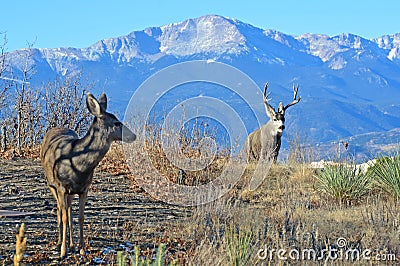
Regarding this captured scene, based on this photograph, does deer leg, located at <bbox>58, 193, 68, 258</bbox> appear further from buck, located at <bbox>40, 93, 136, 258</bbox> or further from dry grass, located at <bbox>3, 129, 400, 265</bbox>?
dry grass, located at <bbox>3, 129, 400, 265</bbox>

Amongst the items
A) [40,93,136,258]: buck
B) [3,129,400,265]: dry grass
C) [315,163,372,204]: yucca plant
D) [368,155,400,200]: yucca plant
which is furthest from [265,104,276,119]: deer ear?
[40,93,136,258]: buck

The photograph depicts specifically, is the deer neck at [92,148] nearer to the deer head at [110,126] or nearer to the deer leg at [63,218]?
the deer head at [110,126]

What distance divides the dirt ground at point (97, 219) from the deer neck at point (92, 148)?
1.03m

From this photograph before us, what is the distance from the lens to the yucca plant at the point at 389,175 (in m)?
11.6

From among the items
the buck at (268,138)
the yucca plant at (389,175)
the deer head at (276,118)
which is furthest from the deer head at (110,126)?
the deer head at (276,118)

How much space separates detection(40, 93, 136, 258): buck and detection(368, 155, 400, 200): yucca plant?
19.5 feet

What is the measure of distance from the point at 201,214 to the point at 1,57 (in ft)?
35.3

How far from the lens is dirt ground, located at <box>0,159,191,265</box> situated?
290 inches

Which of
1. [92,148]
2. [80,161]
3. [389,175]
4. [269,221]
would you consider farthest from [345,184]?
[80,161]

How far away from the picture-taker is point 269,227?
342 inches

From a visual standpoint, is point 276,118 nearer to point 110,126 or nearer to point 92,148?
point 110,126

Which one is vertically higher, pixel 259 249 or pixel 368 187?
pixel 368 187

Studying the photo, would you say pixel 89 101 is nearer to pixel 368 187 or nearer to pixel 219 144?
pixel 368 187

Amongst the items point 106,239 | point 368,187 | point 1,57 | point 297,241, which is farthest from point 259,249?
point 1,57
